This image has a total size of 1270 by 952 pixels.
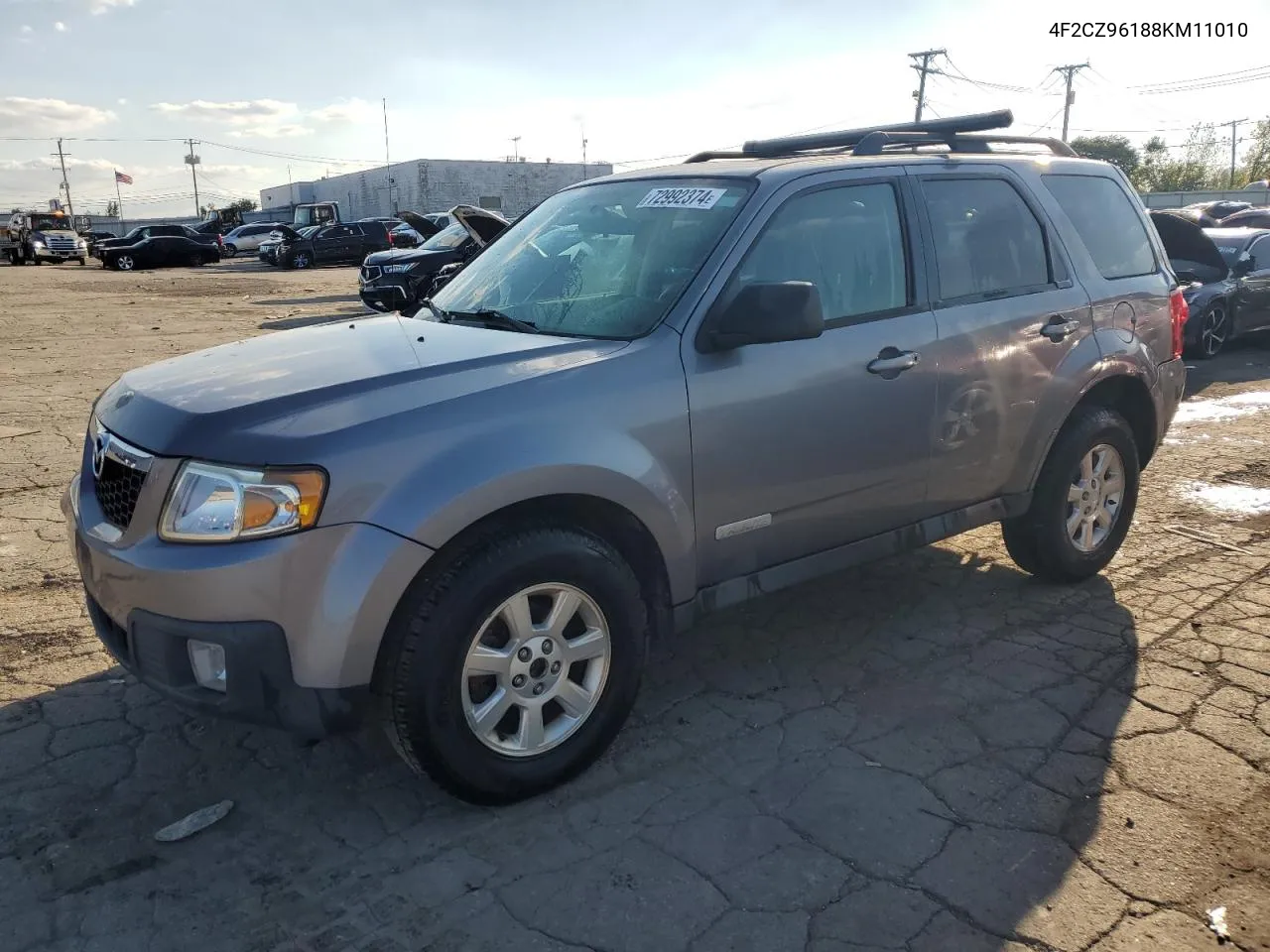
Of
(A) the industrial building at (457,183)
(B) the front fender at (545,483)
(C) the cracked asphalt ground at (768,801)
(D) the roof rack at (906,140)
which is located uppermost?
(A) the industrial building at (457,183)

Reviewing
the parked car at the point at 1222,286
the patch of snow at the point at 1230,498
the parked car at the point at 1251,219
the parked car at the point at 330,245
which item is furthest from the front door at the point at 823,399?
the parked car at the point at 330,245

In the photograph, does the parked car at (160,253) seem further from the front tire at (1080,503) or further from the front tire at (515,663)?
the front tire at (515,663)

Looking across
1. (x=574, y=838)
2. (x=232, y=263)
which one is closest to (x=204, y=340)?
(x=574, y=838)

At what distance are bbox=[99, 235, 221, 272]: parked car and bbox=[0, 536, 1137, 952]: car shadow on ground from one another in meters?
34.8

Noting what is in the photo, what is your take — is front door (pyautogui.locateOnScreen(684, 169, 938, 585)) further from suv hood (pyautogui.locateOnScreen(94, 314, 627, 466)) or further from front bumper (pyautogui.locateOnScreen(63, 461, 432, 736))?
front bumper (pyautogui.locateOnScreen(63, 461, 432, 736))

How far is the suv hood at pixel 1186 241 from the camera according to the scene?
10016 millimetres

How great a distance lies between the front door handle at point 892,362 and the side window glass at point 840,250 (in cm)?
18

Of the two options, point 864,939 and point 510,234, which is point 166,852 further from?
point 510,234

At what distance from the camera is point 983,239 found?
414 cm

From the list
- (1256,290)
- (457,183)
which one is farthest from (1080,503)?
(457,183)

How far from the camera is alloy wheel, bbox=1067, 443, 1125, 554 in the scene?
15.1ft

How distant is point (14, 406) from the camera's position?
8547mm

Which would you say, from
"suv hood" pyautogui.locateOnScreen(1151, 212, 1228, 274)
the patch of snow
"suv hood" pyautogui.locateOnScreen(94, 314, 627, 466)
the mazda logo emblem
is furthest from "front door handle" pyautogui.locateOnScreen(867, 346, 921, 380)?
"suv hood" pyautogui.locateOnScreen(1151, 212, 1228, 274)

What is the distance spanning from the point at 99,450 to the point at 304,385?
746mm
